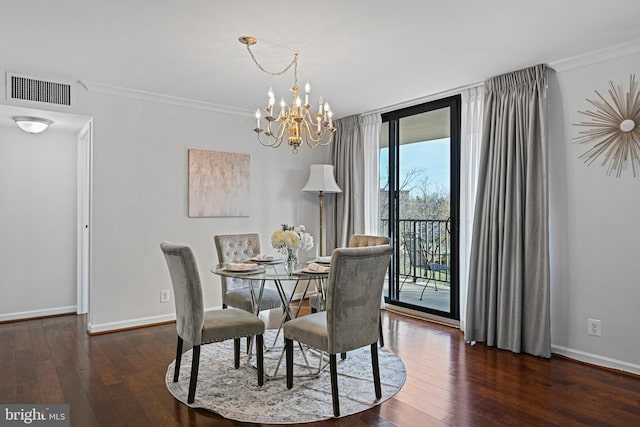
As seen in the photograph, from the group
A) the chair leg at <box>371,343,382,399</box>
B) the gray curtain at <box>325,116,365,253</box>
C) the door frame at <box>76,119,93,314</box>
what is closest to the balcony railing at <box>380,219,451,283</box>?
the gray curtain at <box>325,116,365,253</box>

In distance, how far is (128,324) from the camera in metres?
4.34

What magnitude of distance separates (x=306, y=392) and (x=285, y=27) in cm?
244

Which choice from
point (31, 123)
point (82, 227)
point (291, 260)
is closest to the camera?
point (291, 260)

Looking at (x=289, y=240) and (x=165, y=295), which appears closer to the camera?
(x=289, y=240)

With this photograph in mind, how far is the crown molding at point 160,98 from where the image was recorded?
413cm

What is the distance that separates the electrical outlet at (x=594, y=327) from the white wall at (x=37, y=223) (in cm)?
534

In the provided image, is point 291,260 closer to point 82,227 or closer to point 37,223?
point 82,227

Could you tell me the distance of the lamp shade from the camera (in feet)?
17.2

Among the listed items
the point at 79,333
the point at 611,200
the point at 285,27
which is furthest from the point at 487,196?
the point at 79,333

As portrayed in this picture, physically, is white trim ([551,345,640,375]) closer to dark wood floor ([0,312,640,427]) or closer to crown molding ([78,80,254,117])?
dark wood floor ([0,312,640,427])

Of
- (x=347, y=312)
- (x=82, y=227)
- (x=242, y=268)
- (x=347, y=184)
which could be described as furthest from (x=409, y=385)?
(x=82, y=227)

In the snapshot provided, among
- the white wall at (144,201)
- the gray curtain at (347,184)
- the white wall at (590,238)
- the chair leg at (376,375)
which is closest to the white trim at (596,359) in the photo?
the white wall at (590,238)

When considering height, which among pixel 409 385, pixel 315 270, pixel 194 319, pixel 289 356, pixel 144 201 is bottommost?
pixel 409 385

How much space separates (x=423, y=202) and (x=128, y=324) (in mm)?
3457
